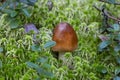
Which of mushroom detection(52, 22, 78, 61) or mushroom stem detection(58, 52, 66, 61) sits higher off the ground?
mushroom detection(52, 22, 78, 61)

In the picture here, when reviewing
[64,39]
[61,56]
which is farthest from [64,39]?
[61,56]

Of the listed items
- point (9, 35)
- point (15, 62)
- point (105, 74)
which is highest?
point (9, 35)

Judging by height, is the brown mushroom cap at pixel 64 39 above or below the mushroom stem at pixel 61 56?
above

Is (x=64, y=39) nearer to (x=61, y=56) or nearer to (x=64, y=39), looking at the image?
(x=64, y=39)

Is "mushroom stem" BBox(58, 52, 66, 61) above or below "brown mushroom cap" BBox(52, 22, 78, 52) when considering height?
below

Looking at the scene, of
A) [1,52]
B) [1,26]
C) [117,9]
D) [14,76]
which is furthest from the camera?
[117,9]

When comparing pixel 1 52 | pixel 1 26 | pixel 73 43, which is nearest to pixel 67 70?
pixel 73 43

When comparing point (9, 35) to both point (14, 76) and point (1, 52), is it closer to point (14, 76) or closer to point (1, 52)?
point (1, 52)
